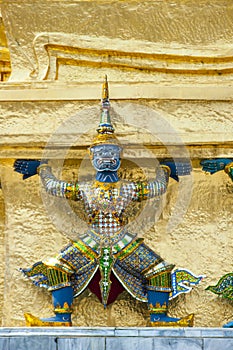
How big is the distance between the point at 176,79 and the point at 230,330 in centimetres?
250

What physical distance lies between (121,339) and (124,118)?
82.5 inches

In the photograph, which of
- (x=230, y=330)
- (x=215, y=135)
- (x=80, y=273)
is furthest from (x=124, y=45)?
(x=230, y=330)

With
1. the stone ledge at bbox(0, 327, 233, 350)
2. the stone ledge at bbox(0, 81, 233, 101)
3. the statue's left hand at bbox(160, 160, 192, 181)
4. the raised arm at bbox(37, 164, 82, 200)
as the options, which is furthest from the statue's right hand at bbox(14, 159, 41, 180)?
the stone ledge at bbox(0, 327, 233, 350)

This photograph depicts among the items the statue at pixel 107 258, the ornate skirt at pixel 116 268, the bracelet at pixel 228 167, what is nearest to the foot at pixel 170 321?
the statue at pixel 107 258

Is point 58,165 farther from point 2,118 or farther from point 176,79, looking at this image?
point 176,79

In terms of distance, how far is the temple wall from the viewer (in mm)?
7152

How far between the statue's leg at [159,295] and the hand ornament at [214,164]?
0.88 metres

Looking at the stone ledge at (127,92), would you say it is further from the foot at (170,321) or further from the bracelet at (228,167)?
the foot at (170,321)

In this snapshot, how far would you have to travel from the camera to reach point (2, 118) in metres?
7.38

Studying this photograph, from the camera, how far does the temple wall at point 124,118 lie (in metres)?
7.15

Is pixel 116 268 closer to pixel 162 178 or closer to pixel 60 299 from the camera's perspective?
pixel 60 299

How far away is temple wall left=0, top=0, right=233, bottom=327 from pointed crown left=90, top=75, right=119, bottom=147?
402 millimetres

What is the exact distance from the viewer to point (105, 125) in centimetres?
686

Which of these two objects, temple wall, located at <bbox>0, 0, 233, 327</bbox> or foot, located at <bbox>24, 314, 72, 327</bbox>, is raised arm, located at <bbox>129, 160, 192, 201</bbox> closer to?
temple wall, located at <bbox>0, 0, 233, 327</bbox>
